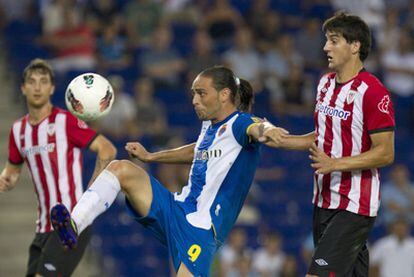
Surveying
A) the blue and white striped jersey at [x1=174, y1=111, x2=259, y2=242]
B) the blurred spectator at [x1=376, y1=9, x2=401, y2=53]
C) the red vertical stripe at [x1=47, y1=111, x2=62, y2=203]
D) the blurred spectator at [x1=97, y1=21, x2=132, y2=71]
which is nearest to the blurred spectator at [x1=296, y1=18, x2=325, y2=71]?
the blurred spectator at [x1=376, y1=9, x2=401, y2=53]

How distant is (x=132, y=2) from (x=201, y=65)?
5.85 ft

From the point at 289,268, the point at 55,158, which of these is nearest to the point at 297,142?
the point at 55,158

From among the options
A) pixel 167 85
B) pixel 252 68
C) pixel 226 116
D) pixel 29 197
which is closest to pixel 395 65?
pixel 252 68

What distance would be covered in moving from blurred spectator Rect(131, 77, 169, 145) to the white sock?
6.39 metres

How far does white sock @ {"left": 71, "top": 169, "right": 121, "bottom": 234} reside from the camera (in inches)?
271

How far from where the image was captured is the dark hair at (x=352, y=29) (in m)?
7.14

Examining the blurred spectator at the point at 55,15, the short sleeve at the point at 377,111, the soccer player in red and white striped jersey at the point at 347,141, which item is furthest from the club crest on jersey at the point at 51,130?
the blurred spectator at the point at 55,15

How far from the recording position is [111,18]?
15461 millimetres

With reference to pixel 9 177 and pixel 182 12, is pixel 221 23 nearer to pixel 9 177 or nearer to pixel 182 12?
pixel 182 12

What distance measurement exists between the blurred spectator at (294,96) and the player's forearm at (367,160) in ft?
28.0

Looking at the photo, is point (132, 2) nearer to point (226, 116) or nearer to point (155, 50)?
point (155, 50)

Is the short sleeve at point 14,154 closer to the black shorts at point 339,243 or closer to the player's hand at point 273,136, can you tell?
the player's hand at point 273,136

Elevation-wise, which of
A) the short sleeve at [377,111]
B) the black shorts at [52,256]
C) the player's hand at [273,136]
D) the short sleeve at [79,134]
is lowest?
the black shorts at [52,256]

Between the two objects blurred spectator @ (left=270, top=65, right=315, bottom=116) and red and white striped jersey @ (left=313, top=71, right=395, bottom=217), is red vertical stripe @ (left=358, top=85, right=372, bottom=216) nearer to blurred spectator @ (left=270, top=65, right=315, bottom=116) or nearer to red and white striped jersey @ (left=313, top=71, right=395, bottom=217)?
red and white striped jersey @ (left=313, top=71, right=395, bottom=217)
